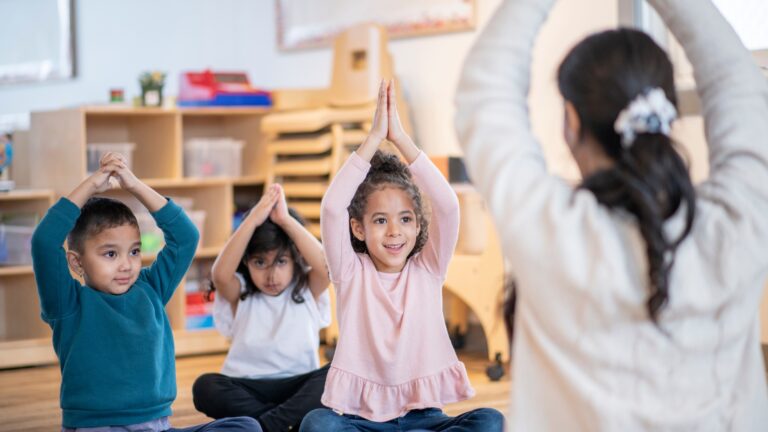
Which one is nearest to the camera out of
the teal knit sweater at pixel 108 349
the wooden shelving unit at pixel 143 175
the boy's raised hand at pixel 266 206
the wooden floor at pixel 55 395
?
the teal knit sweater at pixel 108 349

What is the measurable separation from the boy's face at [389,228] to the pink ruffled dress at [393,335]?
0.03 metres

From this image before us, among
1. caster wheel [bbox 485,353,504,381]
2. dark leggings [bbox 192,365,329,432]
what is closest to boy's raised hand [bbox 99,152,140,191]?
dark leggings [bbox 192,365,329,432]

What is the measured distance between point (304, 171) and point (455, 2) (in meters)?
0.91

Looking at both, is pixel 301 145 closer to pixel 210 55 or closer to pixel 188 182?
pixel 188 182

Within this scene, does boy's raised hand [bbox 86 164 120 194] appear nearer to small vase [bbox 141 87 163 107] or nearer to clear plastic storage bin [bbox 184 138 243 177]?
small vase [bbox 141 87 163 107]

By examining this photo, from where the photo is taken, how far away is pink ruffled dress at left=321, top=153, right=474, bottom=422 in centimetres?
197

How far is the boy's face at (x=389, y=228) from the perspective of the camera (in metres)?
2.01

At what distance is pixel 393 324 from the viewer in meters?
→ 2.01

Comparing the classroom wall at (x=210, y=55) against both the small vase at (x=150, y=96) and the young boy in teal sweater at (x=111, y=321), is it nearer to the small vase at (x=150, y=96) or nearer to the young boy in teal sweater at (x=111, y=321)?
the small vase at (x=150, y=96)

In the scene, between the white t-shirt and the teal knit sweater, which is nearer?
the teal knit sweater

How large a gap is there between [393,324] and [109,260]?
577 millimetres

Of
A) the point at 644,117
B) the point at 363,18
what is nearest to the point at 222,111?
the point at 363,18

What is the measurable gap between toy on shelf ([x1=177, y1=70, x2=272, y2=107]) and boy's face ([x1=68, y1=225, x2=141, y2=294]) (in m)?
2.33

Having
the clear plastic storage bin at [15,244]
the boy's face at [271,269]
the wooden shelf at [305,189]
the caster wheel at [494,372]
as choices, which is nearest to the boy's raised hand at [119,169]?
the boy's face at [271,269]
